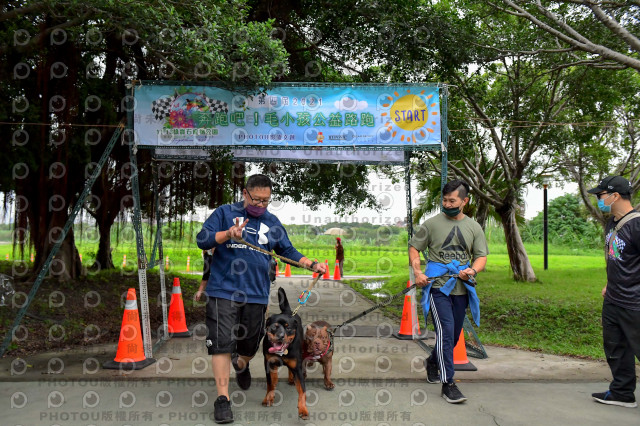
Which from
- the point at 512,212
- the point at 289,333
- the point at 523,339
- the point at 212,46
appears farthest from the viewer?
the point at 512,212

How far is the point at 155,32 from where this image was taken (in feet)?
21.3

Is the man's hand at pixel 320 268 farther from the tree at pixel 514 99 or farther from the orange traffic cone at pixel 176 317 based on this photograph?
the tree at pixel 514 99

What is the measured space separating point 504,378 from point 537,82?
11948mm

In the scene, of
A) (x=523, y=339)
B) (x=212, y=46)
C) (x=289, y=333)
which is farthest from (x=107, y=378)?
(x=523, y=339)

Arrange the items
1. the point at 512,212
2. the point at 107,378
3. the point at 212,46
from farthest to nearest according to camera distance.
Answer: the point at 512,212 → the point at 212,46 → the point at 107,378

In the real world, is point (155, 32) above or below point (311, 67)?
below

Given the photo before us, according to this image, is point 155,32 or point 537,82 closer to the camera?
point 155,32

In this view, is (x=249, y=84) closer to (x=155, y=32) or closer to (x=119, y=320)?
(x=155, y=32)

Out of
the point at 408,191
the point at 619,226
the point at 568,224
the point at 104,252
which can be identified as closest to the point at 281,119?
the point at 408,191

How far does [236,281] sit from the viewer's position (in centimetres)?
416

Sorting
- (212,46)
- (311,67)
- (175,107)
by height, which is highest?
(311,67)

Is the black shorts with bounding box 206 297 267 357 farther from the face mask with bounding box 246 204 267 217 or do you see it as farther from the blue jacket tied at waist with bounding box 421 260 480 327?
the blue jacket tied at waist with bounding box 421 260 480 327

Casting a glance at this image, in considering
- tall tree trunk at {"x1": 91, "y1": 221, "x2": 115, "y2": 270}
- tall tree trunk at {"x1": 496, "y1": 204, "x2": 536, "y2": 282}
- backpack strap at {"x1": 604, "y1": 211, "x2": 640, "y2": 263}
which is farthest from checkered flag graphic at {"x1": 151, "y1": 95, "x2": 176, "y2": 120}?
tall tree trunk at {"x1": 496, "y1": 204, "x2": 536, "y2": 282}

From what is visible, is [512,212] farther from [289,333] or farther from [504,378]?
[289,333]
